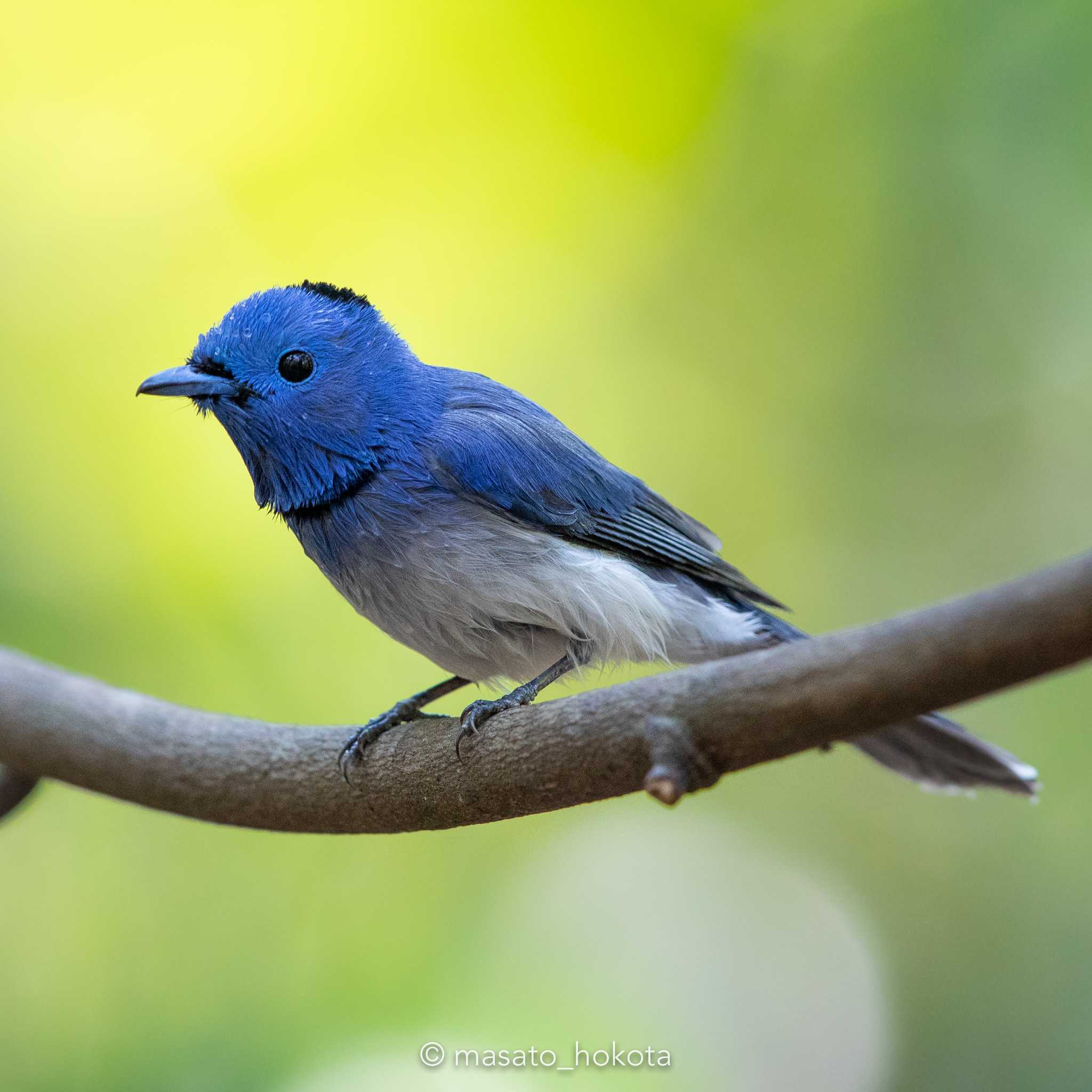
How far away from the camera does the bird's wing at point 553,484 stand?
13.0 feet

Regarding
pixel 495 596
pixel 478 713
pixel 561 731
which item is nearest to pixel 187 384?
pixel 495 596

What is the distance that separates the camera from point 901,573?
712cm

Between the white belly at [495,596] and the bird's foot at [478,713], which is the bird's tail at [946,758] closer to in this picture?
the white belly at [495,596]

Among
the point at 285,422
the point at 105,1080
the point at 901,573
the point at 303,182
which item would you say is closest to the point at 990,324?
the point at 901,573

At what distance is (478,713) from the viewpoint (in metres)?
3.37

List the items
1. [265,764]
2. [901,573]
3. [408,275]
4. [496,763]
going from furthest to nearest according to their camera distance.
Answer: [901,573] → [408,275] → [265,764] → [496,763]

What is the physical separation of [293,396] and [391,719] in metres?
1.13

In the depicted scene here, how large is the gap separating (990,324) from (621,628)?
4.66m

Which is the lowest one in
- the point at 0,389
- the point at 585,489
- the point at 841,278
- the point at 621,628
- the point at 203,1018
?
the point at 203,1018

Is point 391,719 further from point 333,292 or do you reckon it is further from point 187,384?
point 333,292

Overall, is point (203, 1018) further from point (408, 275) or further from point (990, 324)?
point (990, 324)

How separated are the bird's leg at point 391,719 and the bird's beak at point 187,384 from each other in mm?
1185

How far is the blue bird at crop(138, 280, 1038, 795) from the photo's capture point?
3799mm

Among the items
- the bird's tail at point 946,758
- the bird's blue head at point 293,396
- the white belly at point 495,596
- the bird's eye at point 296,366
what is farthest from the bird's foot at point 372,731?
the bird's tail at point 946,758
